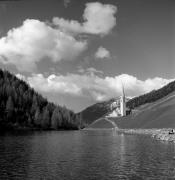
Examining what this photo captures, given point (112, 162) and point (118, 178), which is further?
point (112, 162)

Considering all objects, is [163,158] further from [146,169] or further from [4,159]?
[4,159]

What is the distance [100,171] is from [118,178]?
5538 millimetres

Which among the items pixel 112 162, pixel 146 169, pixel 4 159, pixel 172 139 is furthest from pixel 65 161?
pixel 172 139

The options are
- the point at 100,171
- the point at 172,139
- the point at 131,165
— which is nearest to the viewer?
the point at 100,171

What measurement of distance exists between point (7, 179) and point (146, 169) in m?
23.2

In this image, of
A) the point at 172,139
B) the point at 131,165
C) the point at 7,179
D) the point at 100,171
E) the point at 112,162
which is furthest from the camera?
the point at 172,139

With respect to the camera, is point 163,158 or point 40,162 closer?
point 40,162

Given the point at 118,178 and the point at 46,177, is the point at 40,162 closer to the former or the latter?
the point at 46,177

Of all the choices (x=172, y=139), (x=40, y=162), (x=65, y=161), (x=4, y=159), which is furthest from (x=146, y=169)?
(x=172, y=139)

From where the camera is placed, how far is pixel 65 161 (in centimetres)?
5797

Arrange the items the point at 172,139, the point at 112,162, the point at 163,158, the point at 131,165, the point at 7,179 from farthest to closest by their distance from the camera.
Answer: the point at 172,139 < the point at 163,158 < the point at 112,162 < the point at 131,165 < the point at 7,179

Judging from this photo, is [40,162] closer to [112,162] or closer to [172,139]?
[112,162]

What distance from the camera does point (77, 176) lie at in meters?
44.4

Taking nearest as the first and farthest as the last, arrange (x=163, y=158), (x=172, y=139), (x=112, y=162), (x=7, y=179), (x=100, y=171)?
(x=7, y=179), (x=100, y=171), (x=112, y=162), (x=163, y=158), (x=172, y=139)
